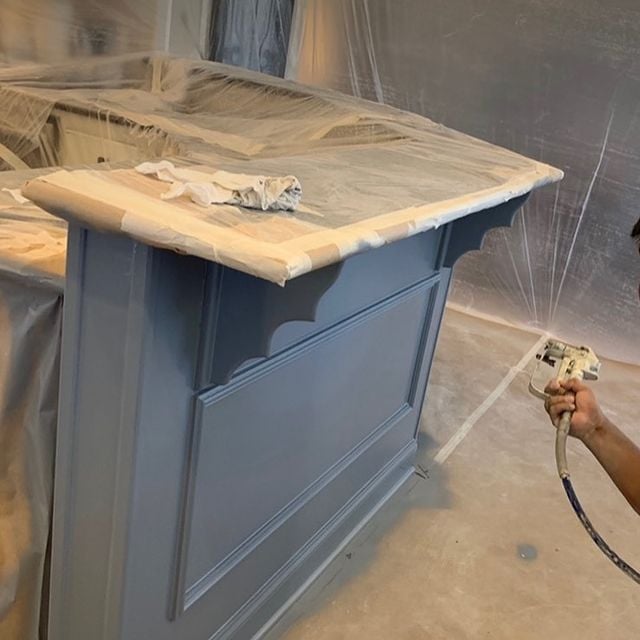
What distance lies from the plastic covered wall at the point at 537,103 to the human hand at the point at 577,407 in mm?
2355

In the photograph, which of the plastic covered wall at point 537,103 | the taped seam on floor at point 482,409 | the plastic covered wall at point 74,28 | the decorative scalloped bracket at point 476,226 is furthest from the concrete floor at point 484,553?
the plastic covered wall at point 74,28

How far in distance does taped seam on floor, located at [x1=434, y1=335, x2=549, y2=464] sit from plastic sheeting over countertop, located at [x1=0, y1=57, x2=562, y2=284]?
102cm

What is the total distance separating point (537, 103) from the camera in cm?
360

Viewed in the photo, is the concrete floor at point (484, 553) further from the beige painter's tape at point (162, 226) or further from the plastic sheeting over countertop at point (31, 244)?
the beige painter's tape at point (162, 226)

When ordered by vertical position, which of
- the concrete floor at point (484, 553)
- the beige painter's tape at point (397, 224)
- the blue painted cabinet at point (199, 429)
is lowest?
→ the concrete floor at point (484, 553)

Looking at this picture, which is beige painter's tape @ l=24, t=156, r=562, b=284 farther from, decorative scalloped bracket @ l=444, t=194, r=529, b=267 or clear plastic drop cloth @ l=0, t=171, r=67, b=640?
decorative scalloped bracket @ l=444, t=194, r=529, b=267

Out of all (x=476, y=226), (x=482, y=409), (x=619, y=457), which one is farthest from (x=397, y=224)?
(x=482, y=409)

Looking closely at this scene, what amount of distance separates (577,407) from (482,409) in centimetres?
163

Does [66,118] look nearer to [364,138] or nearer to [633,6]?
[364,138]

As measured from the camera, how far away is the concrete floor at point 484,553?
1.87 metres

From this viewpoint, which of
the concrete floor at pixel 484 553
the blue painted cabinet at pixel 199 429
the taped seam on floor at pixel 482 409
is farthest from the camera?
the taped seam on floor at pixel 482 409

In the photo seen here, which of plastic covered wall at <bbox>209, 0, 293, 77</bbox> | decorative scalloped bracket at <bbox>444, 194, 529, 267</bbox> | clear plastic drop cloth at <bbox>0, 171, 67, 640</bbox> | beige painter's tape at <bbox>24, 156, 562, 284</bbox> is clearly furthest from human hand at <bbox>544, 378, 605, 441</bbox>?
plastic covered wall at <bbox>209, 0, 293, 77</bbox>

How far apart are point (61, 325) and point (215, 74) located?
6.39 ft

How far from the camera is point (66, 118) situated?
2.49 meters
